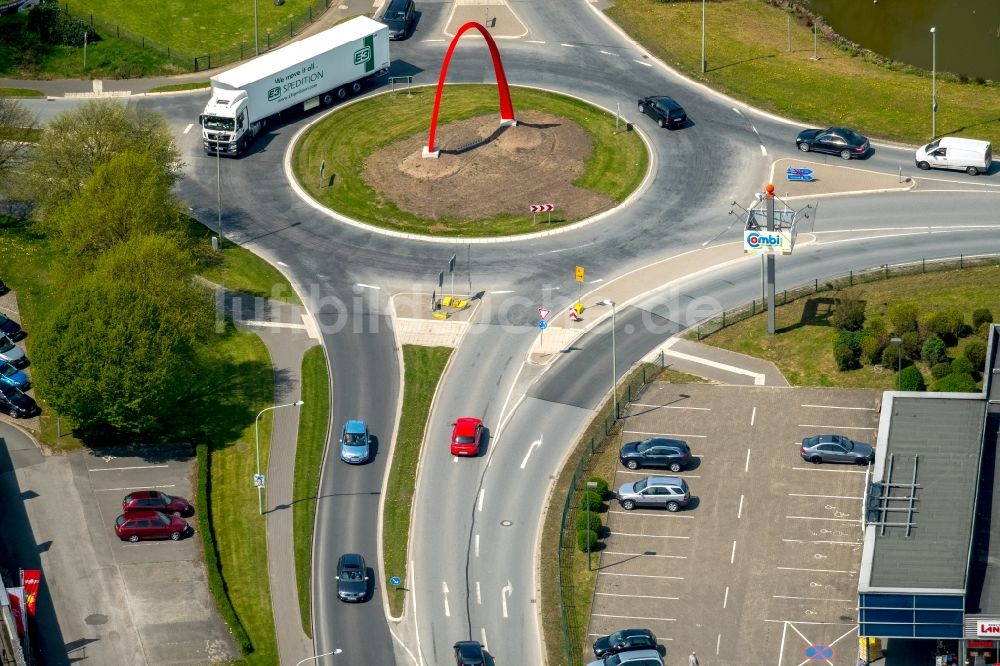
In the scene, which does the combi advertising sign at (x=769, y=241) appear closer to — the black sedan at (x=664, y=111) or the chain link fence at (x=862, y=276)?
the chain link fence at (x=862, y=276)

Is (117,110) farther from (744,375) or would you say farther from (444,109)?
(744,375)

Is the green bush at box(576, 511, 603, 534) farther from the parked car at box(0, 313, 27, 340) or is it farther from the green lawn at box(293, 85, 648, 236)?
the parked car at box(0, 313, 27, 340)

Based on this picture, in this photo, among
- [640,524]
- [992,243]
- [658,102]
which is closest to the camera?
[640,524]

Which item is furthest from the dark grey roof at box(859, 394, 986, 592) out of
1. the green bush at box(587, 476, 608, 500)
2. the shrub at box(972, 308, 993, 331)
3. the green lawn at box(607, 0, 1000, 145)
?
the green lawn at box(607, 0, 1000, 145)

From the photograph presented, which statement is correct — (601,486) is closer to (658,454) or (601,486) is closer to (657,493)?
(657,493)

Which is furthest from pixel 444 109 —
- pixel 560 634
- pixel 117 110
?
pixel 560 634

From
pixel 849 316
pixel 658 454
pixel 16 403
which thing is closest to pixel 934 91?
pixel 849 316
